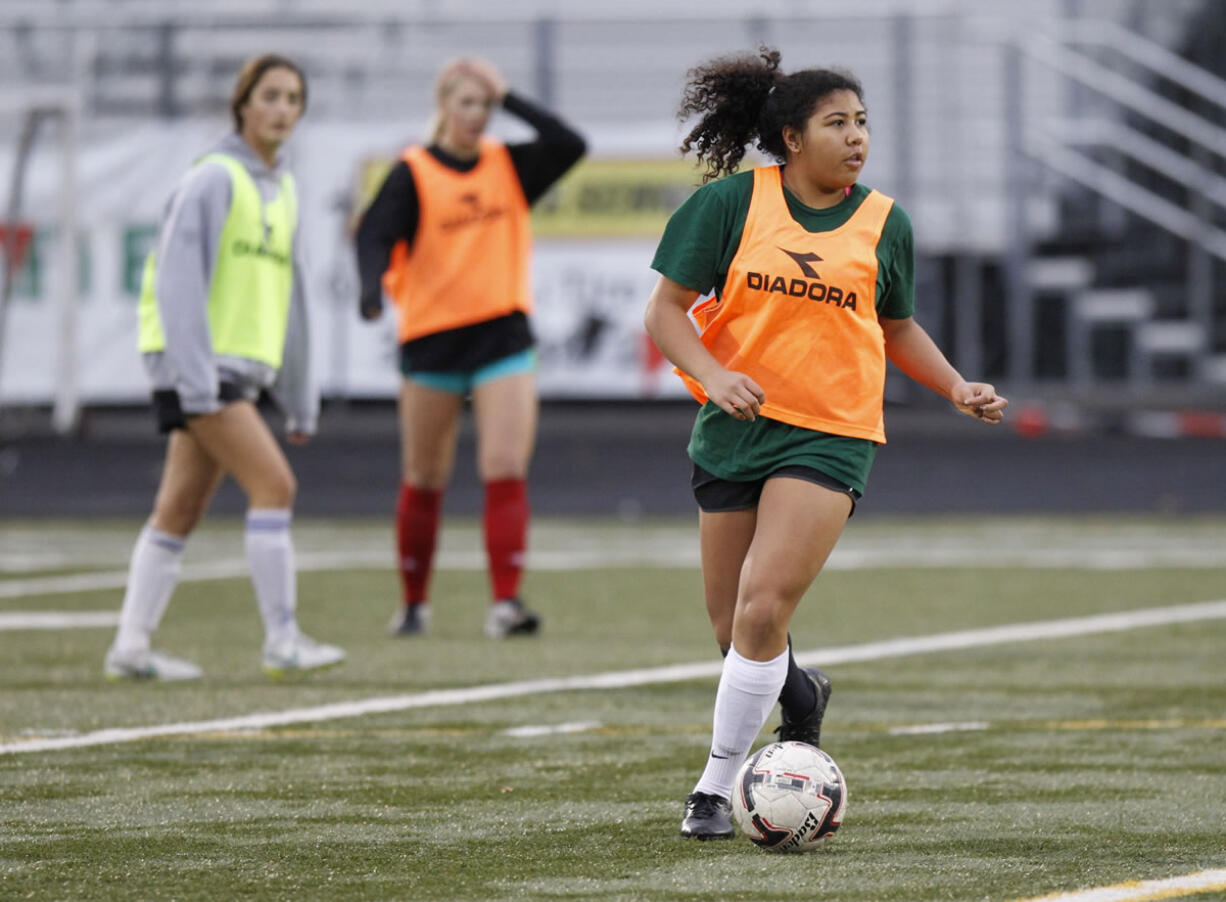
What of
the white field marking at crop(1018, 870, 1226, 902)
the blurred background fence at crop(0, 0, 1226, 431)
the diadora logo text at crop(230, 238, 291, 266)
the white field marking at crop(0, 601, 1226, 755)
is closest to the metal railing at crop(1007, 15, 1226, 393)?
the blurred background fence at crop(0, 0, 1226, 431)

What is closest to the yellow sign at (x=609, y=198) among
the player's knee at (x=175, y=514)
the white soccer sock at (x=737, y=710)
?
the player's knee at (x=175, y=514)

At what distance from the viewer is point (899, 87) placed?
2039cm

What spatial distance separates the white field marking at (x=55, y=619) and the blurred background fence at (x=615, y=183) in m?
10.1

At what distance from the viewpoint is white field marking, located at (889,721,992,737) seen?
6182mm

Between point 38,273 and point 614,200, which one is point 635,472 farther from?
point 38,273

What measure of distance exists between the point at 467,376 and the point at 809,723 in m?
4.11

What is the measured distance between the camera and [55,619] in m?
9.46

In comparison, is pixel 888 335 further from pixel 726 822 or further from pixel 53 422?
pixel 53 422

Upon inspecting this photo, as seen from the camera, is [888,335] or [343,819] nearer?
[343,819]

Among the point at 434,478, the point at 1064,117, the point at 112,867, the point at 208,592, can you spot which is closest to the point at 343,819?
the point at 112,867

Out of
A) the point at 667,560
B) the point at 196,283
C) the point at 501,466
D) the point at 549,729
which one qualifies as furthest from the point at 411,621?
the point at 667,560

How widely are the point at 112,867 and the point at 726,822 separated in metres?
1.29

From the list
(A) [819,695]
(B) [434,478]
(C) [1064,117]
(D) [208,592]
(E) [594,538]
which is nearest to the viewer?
(A) [819,695]

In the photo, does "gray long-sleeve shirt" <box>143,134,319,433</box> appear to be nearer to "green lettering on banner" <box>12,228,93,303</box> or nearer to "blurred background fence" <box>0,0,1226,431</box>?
"blurred background fence" <box>0,0,1226,431</box>
